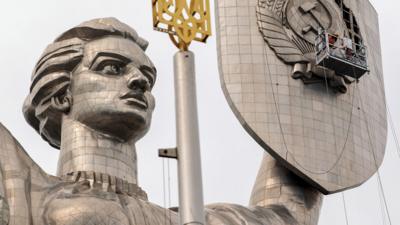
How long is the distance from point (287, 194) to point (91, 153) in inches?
153

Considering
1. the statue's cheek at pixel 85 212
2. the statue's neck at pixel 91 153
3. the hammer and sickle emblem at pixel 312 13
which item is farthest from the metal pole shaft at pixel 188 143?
the hammer and sickle emblem at pixel 312 13

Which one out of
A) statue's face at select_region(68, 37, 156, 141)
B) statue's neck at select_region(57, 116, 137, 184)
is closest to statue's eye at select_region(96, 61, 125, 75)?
statue's face at select_region(68, 37, 156, 141)

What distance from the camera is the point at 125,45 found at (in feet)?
70.7

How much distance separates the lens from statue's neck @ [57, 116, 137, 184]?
20.8 m

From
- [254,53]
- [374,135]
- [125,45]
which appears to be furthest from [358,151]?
[125,45]

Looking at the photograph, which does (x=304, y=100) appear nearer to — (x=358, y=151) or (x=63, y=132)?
(x=358, y=151)

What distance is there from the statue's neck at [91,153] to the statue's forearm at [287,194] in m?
2.88

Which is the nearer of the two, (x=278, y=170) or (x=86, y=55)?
(x=86, y=55)

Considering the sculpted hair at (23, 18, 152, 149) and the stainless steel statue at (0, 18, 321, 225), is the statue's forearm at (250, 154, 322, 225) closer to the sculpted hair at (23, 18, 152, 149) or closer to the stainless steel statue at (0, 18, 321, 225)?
the stainless steel statue at (0, 18, 321, 225)

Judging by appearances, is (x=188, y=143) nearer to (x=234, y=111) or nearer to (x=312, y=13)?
(x=234, y=111)

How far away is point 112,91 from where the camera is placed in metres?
20.9

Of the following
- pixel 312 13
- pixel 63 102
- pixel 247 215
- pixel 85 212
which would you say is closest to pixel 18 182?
pixel 85 212

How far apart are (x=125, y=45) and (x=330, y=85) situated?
4083 mm

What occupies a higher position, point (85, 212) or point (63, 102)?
point (63, 102)
